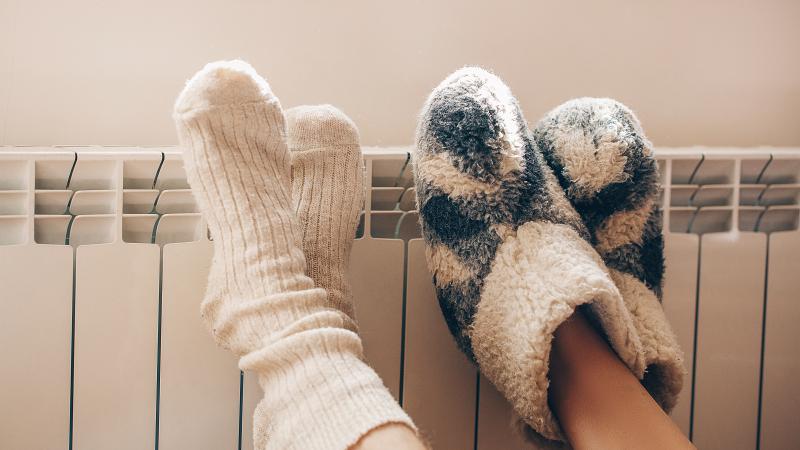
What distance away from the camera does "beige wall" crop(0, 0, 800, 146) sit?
2.36ft

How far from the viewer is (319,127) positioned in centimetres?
72

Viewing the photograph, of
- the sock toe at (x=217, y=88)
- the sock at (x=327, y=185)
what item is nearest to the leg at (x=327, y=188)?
the sock at (x=327, y=185)

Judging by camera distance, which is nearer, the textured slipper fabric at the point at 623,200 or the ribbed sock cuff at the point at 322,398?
the ribbed sock cuff at the point at 322,398

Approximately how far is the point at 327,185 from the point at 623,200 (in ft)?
Result: 1.03

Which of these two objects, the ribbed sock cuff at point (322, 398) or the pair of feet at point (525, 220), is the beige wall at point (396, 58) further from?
the ribbed sock cuff at point (322, 398)

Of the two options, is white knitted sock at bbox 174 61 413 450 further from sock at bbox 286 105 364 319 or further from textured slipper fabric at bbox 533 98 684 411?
textured slipper fabric at bbox 533 98 684 411

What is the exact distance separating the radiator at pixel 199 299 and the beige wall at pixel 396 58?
0.08 meters

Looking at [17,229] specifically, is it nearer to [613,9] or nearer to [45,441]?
[45,441]

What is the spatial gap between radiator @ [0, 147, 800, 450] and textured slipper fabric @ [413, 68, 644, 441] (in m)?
0.06

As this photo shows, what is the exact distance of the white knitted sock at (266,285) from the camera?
0.49 meters

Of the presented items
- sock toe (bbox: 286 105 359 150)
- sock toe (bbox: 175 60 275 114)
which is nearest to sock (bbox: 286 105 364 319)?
sock toe (bbox: 286 105 359 150)

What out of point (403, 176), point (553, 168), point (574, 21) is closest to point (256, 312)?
point (403, 176)

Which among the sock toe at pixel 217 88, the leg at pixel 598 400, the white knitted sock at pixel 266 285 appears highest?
the sock toe at pixel 217 88

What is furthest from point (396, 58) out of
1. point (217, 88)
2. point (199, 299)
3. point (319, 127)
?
point (199, 299)
